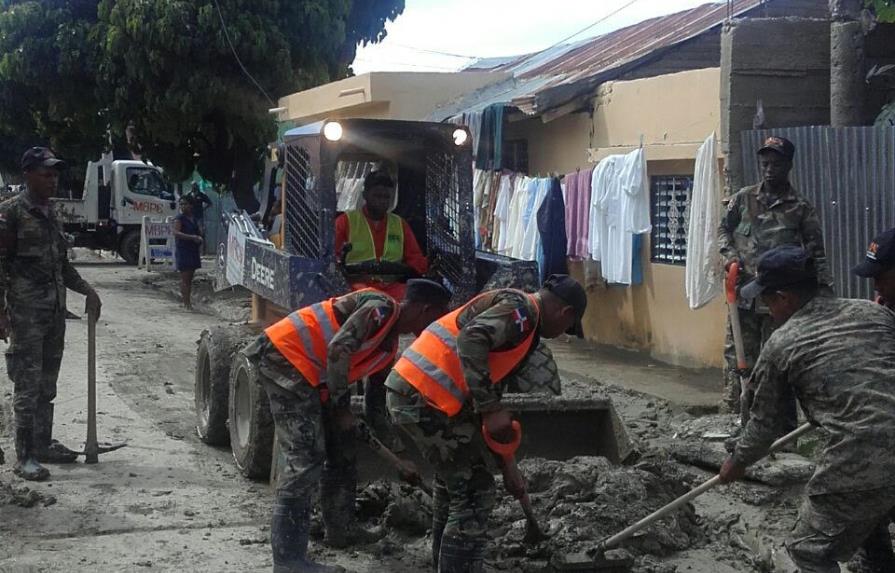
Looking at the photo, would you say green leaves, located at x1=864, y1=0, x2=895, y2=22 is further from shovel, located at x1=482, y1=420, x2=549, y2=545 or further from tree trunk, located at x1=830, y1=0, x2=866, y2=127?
shovel, located at x1=482, y1=420, x2=549, y2=545

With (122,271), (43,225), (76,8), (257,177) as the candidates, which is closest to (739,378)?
(43,225)

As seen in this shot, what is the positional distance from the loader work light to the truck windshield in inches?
795

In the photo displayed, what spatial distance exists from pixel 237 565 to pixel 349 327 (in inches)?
56.7

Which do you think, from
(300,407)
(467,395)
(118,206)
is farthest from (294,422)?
(118,206)

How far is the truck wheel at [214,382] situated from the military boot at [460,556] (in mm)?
3543

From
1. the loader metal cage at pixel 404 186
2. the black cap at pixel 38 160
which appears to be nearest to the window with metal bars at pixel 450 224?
the loader metal cage at pixel 404 186

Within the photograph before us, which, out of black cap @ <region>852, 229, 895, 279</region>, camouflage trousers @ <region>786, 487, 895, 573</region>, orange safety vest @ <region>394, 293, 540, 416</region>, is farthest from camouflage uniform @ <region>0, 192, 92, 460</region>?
black cap @ <region>852, 229, 895, 279</region>

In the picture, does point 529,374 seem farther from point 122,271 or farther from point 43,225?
point 122,271

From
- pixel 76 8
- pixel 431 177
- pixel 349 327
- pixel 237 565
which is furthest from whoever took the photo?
pixel 76 8

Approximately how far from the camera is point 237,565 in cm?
574

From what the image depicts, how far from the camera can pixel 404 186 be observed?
323 inches

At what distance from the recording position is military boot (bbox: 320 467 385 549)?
602 centimetres

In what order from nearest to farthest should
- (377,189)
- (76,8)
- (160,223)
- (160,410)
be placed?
(377,189), (160,410), (76,8), (160,223)

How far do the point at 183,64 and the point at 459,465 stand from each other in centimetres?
1638
